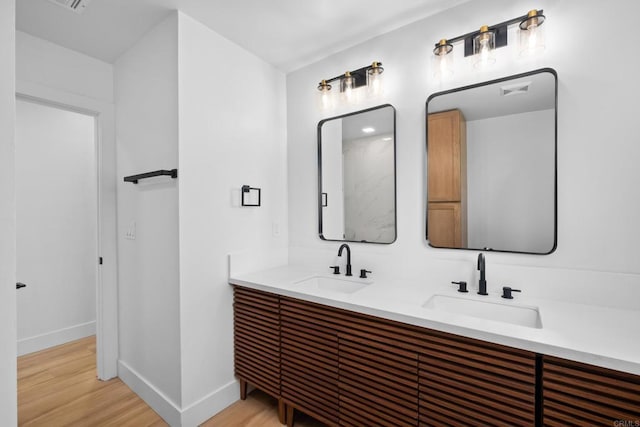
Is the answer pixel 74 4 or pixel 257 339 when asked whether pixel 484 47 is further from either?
pixel 74 4

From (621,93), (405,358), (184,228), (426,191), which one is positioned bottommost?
(405,358)

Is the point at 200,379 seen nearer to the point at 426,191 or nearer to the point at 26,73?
the point at 426,191

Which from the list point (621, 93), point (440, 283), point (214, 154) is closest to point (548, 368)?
point (440, 283)

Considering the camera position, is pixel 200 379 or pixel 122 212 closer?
pixel 200 379

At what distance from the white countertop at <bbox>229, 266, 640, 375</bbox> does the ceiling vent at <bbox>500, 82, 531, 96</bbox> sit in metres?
1.04

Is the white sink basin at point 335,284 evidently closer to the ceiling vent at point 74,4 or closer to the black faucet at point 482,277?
the black faucet at point 482,277

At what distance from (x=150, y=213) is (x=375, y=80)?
67.9 inches

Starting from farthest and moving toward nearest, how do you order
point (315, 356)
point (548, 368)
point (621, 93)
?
point (315, 356), point (621, 93), point (548, 368)

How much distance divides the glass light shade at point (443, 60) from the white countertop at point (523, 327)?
1203 millimetres

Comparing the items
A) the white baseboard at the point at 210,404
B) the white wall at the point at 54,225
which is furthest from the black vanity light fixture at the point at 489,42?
the white wall at the point at 54,225

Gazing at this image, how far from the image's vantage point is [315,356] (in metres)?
1.59

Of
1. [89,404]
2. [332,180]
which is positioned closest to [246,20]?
[332,180]

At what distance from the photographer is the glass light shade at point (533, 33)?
A: 1.38m

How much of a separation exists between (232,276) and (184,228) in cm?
48
